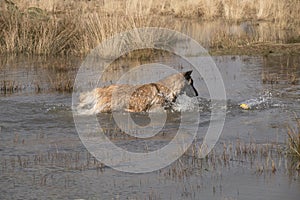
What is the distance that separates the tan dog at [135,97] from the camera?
10742 millimetres

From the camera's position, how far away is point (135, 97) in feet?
35.4

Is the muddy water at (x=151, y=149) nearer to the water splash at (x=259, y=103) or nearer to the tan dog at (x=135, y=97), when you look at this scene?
the water splash at (x=259, y=103)

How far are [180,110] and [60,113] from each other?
205 centimetres

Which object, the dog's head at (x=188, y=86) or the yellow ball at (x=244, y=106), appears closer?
the yellow ball at (x=244, y=106)

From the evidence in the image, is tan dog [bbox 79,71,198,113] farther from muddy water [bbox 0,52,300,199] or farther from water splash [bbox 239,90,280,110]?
water splash [bbox 239,90,280,110]

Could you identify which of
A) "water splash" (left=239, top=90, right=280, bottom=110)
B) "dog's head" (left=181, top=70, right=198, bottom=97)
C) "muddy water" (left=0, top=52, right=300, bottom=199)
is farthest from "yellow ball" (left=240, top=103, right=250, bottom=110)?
"dog's head" (left=181, top=70, right=198, bottom=97)

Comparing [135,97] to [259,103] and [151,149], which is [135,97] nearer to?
[259,103]

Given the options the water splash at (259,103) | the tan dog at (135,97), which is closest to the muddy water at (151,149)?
the water splash at (259,103)

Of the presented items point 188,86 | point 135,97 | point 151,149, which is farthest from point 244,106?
point 151,149

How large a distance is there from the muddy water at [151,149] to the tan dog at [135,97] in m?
0.32

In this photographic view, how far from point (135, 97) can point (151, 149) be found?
2433mm

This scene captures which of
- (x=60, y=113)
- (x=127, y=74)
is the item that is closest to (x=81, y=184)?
(x=60, y=113)

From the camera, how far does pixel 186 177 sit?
7176mm

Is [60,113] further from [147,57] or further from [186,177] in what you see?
[147,57]
